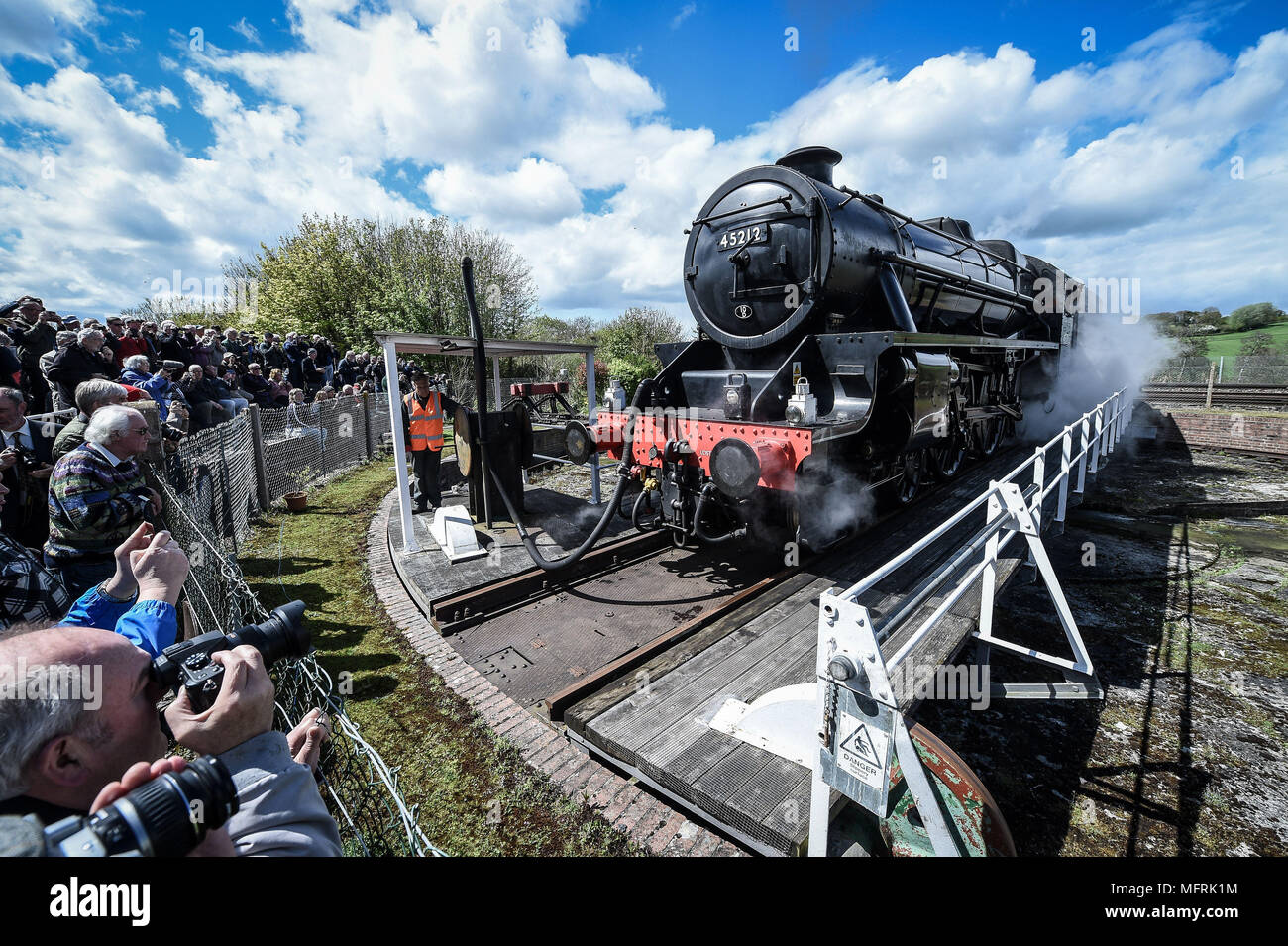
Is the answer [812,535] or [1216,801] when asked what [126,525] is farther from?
[1216,801]

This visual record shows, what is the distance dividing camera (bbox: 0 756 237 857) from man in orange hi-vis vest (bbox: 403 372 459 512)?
6.15m

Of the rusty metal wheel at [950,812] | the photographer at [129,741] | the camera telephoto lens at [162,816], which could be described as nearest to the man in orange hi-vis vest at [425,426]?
the photographer at [129,741]

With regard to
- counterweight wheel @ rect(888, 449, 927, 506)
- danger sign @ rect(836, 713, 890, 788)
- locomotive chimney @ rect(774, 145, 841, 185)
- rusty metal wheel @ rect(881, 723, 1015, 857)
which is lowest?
rusty metal wheel @ rect(881, 723, 1015, 857)

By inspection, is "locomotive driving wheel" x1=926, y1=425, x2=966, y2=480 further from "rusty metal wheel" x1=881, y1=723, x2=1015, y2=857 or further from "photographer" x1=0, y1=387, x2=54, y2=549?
"photographer" x1=0, y1=387, x2=54, y2=549

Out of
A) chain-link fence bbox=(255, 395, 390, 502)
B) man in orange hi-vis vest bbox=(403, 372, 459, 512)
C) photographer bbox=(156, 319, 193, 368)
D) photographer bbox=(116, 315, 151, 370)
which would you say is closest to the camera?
man in orange hi-vis vest bbox=(403, 372, 459, 512)

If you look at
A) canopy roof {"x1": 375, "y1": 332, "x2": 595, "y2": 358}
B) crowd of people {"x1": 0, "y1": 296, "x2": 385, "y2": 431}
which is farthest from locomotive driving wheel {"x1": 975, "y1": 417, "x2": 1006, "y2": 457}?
crowd of people {"x1": 0, "y1": 296, "x2": 385, "y2": 431}

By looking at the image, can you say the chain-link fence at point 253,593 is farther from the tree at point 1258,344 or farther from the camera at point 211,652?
the tree at point 1258,344

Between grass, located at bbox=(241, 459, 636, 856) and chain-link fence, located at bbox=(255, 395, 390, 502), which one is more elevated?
chain-link fence, located at bbox=(255, 395, 390, 502)

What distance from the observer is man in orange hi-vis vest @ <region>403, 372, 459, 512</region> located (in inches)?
266

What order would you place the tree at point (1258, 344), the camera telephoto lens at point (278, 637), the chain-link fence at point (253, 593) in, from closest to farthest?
1. the camera telephoto lens at point (278, 637)
2. the chain-link fence at point (253, 593)
3. the tree at point (1258, 344)

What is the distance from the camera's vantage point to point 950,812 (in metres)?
2.11

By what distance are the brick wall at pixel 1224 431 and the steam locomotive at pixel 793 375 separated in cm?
1021

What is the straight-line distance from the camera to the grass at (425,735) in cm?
245
